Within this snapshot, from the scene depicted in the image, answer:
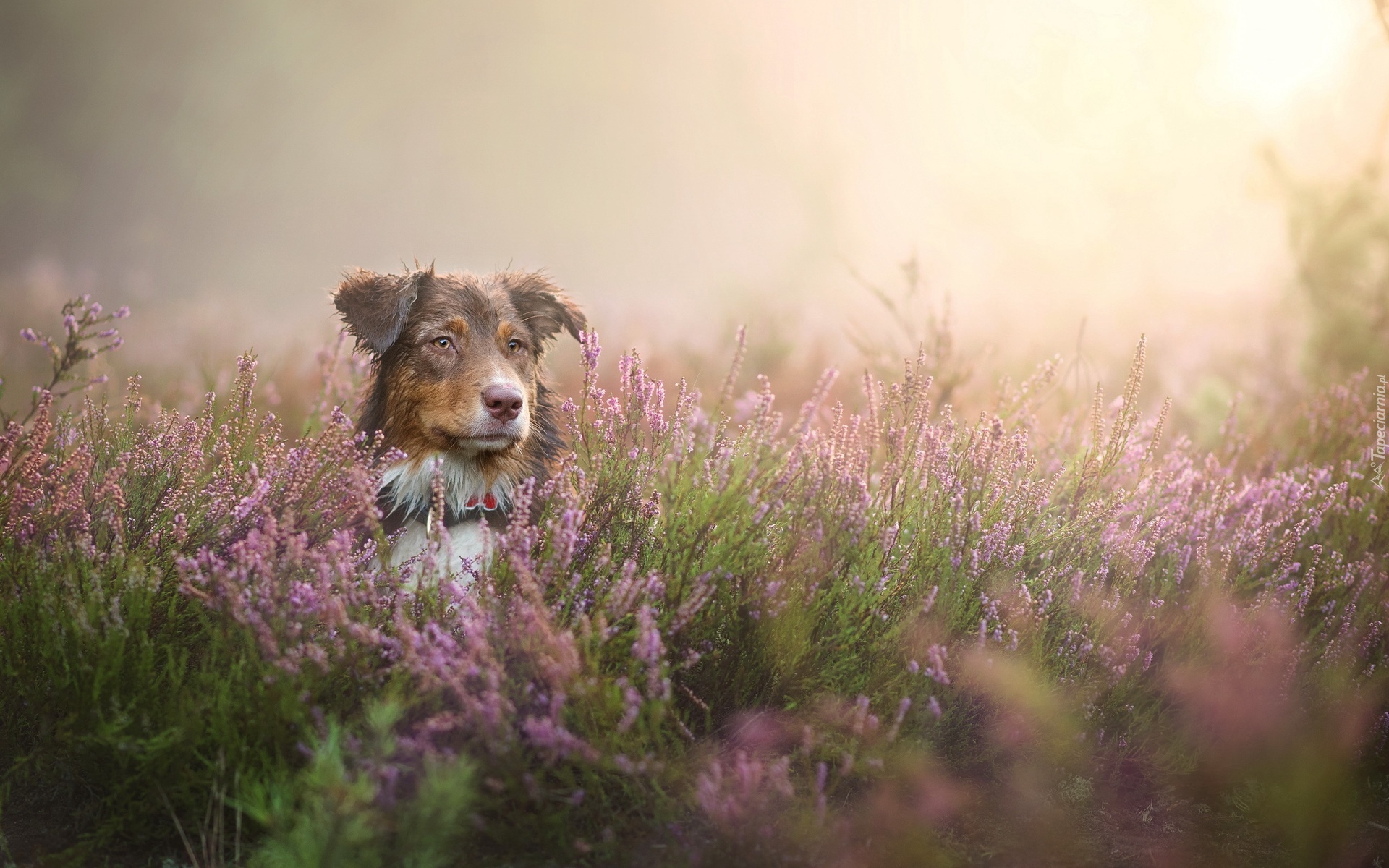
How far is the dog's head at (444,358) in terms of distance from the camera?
362cm

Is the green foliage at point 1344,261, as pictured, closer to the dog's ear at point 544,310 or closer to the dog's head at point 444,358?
the dog's ear at point 544,310

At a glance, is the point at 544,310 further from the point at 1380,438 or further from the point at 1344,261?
the point at 1344,261

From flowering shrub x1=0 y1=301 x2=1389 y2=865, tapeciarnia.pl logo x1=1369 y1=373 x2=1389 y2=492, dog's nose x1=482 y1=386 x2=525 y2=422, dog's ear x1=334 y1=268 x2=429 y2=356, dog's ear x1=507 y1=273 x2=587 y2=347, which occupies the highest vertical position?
tapeciarnia.pl logo x1=1369 y1=373 x2=1389 y2=492

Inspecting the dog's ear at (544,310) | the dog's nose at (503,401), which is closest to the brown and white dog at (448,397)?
the dog's nose at (503,401)

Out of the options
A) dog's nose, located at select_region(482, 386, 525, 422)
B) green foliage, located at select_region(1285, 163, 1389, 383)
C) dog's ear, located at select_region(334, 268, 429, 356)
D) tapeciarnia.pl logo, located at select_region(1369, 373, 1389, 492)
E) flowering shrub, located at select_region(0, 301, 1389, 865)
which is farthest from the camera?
green foliage, located at select_region(1285, 163, 1389, 383)

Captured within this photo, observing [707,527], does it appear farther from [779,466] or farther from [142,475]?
[142,475]

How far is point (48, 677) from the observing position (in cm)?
257

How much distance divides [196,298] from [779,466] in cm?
1313

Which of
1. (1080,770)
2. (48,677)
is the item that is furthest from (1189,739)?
(48,677)

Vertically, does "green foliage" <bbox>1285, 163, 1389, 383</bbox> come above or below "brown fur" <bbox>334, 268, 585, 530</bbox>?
above

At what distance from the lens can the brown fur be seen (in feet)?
12.1

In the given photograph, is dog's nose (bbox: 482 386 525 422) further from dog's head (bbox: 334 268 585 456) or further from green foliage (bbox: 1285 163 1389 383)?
green foliage (bbox: 1285 163 1389 383)

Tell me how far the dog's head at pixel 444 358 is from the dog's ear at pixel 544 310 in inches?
5.2

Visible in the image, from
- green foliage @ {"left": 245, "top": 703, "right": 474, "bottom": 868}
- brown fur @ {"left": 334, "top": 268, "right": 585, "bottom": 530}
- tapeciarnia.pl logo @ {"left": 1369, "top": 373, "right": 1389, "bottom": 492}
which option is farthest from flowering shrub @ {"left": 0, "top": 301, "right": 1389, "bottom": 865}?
tapeciarnia.pl logo @ {"left": 1369, "top": 373, "right": 1389, "bottom": 492}
